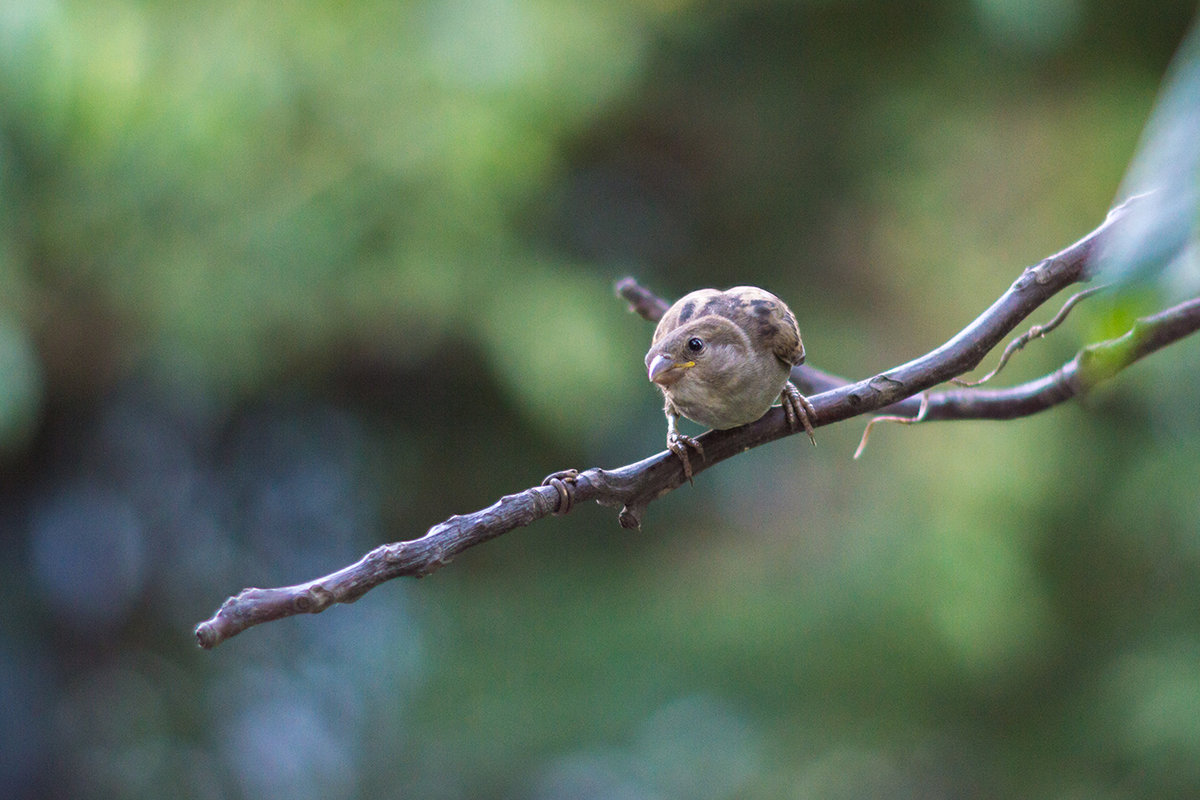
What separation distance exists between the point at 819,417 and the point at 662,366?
26cm

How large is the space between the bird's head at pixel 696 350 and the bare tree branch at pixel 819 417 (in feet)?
0.29

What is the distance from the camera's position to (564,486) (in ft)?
2.56

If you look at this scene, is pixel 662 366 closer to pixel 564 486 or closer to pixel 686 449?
pixel 686 449

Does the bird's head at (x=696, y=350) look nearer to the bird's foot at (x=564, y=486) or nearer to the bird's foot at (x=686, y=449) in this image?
the bird's foot at (x=686, y=449)

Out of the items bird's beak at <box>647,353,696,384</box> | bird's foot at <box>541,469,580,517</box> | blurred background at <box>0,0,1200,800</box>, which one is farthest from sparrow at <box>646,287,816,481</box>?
blurred background at <box>0,0,1200,800</box>

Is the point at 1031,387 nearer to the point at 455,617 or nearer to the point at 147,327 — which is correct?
the point at 147,327

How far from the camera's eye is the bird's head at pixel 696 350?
1141 mm

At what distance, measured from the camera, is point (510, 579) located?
14.2 feet

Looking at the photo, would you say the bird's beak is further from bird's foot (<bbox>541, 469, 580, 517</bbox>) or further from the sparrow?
bird's foot (<bbox>541, 469, 580, 517</bbox>)

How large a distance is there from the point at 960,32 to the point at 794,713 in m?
2.60

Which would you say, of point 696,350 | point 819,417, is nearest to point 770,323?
point 696,350

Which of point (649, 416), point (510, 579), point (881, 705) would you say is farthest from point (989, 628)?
point (510, 579)

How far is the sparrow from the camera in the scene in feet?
3.66

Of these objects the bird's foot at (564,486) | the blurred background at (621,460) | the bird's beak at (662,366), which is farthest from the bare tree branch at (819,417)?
the blurred background at (621,460)
